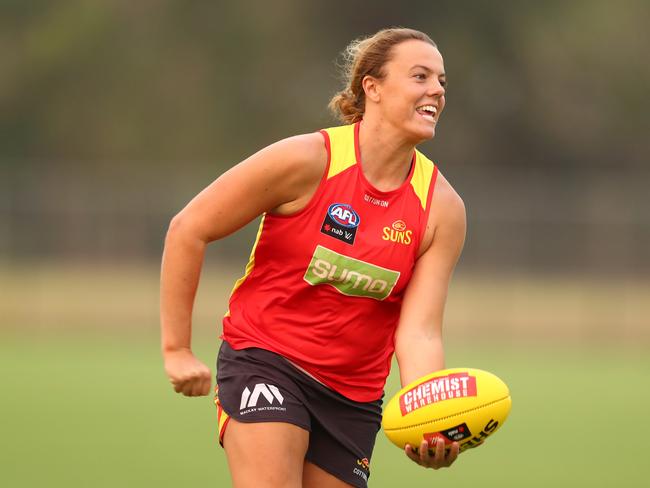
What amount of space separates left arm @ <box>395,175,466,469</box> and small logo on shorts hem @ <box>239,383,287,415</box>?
56cm

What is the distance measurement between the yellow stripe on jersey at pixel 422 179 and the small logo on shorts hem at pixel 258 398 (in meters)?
0.90

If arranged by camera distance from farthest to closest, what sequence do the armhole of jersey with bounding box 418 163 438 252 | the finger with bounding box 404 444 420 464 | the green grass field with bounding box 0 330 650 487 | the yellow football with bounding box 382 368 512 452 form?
the green grass field with bounding box 0 330 650 487
the armhole of jersey with bounding box 418 163 438 252
the finger with bounding box 404 444 420 464
the yellow football with bounding box 382 368 512 452

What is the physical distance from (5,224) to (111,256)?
1931mm

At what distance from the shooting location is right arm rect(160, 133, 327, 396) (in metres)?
4.57

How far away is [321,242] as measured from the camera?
4.67 m

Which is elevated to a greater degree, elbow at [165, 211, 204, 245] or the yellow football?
elbow at [165, 211, 204, 245]

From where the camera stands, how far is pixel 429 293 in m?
4.87

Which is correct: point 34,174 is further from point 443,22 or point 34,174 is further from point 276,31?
point 443,22

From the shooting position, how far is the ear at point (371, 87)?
4895mm

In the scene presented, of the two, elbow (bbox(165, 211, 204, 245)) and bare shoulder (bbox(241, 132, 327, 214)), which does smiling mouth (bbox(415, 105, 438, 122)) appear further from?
elbow (bbox(165, 211, 204, 245))

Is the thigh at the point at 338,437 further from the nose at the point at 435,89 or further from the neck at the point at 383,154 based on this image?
the nose at the point at 435,89

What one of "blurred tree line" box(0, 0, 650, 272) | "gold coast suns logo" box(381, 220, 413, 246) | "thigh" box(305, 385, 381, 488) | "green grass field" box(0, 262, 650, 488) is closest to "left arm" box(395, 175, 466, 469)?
"gold coast suns logo" box(381, 220, 413, 246)

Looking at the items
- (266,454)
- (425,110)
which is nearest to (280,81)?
(425,110)

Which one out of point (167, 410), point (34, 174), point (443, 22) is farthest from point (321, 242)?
point (443, 22)
